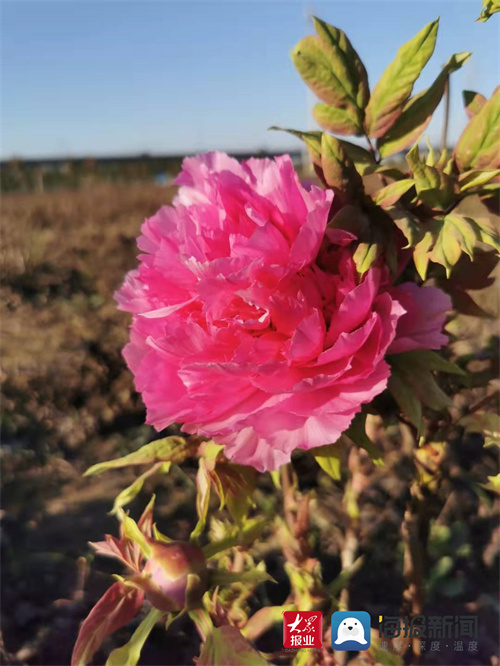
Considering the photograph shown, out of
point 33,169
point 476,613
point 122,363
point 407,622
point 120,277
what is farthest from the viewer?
point 33,169

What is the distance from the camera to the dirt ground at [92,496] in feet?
2.69

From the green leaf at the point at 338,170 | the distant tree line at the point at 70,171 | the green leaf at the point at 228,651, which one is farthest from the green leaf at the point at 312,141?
the distant tree line at the point at 70,171

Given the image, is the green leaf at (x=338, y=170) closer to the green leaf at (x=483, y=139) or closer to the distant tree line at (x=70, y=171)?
the green leaf at (x=483, y=139)

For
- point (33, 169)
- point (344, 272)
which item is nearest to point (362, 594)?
point (344, 272)

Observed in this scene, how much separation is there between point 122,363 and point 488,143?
1.35 m

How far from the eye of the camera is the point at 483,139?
436mm

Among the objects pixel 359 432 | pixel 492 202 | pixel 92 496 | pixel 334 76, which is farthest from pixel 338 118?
pixel 92 496

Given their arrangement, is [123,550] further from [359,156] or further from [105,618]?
[359,156]

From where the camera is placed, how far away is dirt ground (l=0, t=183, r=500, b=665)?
0.82 metres

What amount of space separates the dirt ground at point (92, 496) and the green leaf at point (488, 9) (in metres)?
0.31

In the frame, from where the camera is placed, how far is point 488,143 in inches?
17.1

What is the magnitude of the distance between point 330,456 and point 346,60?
0.30 m

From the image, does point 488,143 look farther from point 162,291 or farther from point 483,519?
point 483,519

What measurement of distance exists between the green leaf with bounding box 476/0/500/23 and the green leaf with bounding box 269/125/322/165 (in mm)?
130
